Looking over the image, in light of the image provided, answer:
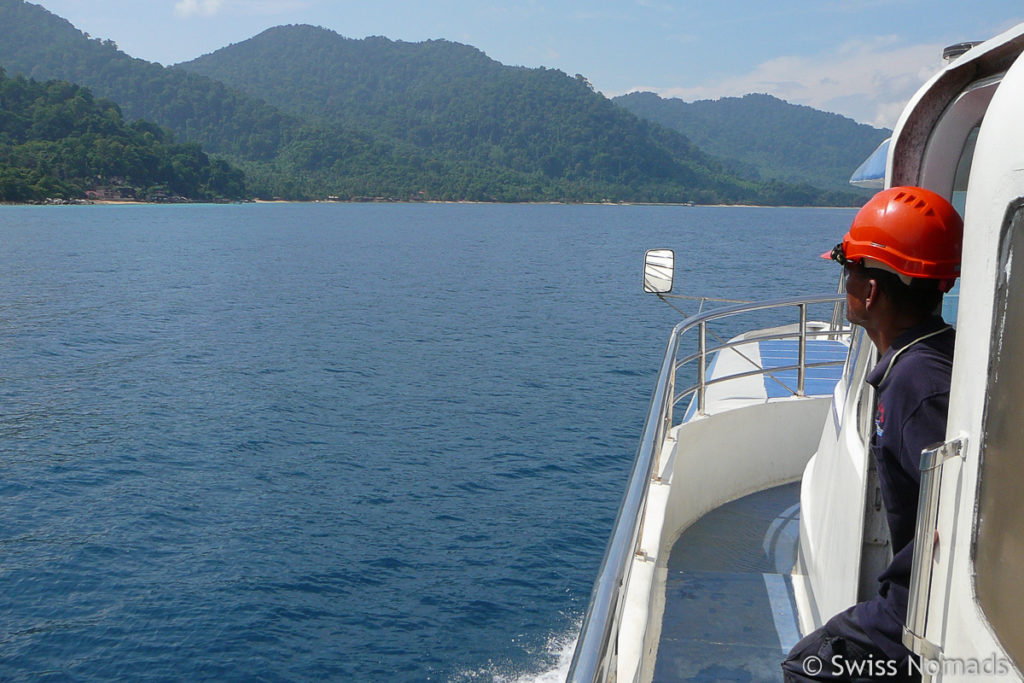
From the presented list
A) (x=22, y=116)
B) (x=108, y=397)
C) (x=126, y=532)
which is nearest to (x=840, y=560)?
(x=126, y=532)

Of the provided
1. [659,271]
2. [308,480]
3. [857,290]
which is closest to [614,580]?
[857,290]

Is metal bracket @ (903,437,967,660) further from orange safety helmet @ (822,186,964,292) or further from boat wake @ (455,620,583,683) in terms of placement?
boat wake @ (455,620,583,683)

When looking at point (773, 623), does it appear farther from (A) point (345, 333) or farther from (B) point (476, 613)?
(A) point (345, 333)

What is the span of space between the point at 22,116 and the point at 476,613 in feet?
455

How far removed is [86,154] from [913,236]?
130574 mm

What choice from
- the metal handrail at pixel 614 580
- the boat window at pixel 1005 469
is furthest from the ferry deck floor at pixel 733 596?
the boat window at pixel 1005 469

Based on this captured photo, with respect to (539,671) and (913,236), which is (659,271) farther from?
(539,671)

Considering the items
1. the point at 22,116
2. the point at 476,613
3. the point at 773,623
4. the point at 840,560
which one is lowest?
the point at 476,613

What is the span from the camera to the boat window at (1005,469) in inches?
45.8

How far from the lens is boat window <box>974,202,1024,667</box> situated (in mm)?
1163

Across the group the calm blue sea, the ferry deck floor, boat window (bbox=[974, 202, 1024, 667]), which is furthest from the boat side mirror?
the calm blue sea

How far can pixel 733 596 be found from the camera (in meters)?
3.37

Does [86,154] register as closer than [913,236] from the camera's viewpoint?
No

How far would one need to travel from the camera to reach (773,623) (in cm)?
316
